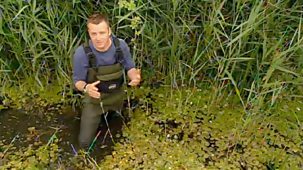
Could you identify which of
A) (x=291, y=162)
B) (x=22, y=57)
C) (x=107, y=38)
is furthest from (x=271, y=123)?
(x=22, y=57)

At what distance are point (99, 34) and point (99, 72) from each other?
0.88 feet

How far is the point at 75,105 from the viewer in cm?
279

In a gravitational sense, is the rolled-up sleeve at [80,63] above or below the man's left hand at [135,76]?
above

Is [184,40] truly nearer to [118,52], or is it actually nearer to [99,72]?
[118,52]

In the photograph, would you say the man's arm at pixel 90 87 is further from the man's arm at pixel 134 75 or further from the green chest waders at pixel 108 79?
the man's arm at pixel 134 75

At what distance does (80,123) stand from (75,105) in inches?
7.1

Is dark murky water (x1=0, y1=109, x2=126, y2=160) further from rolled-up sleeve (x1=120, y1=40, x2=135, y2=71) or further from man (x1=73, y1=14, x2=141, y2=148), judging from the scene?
rolled-up sleeve (x1=120, y1=40, x2=135, y2=71)

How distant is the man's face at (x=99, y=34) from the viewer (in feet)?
7.09

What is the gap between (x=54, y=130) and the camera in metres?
2.63

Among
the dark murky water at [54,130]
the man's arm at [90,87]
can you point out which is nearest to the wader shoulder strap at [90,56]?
the man's arm at [90,87]

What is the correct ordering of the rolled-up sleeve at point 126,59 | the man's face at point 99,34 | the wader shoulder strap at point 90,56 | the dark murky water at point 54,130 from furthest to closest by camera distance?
the dark murky water at point 54,130
the rolled-up sleeve at point 126,59
the wader shoulder strap at point 90,56
the man's face at point 99,34

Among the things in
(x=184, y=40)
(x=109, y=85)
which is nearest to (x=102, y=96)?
(x=109, y=85)

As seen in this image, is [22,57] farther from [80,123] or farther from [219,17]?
[219,17]

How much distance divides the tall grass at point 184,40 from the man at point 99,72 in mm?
183
